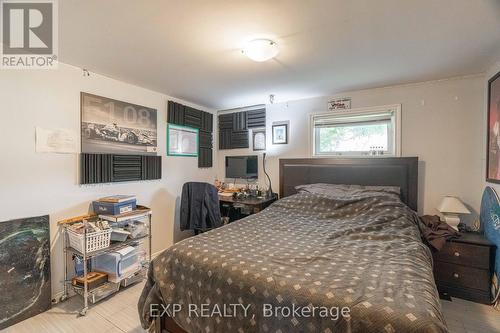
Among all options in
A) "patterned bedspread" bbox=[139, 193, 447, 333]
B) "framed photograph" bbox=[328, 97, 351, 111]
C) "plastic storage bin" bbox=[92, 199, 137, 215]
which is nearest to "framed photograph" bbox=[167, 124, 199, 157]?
"plastic storage bin" bbox=[92, 199, 137, 215]

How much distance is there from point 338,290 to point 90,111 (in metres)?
2.87

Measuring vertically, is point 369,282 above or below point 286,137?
below

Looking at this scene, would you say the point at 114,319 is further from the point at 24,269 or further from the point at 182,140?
the point at 182,140

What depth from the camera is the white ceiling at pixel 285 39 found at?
1.51 meters

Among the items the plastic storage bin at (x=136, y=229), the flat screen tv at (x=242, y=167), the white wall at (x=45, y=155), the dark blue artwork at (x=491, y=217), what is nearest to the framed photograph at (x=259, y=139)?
the flat screen tv at (x=242, y=167)

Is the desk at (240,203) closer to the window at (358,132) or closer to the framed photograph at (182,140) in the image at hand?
the framed photograph at (182,140)

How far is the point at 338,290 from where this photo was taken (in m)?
1.13

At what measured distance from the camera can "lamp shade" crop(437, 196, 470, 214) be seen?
250cm

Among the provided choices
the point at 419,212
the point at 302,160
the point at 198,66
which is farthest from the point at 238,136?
the point at 419,212

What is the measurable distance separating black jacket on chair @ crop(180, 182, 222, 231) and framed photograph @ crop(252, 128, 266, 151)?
1167 millimetres

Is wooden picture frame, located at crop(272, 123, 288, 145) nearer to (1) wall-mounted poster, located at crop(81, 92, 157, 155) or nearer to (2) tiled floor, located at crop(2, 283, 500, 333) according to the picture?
(1) wall-mounted poster, located at crop(81, 92, 157, 155)

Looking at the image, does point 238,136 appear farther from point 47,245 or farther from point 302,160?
point 47,245

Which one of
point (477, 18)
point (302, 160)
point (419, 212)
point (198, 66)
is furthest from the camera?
point (302, 160)

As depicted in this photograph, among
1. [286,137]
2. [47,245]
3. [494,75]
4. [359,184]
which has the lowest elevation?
[47,245]
